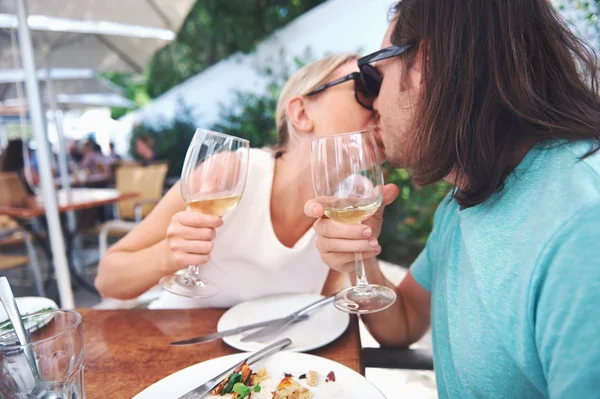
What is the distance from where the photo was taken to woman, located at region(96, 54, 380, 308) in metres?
1.63

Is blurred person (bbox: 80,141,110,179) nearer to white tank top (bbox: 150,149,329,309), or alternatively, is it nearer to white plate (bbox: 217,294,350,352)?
white tank top (bbox: 150,149,329,309)

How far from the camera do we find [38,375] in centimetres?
75

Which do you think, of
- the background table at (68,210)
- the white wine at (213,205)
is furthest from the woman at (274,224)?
the background table at (68,210)

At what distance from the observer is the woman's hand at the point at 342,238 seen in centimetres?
117

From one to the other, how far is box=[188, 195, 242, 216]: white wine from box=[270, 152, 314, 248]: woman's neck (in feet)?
1.43

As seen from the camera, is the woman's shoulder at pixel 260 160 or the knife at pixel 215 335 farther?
the woman's shoulder at pixel 260 160

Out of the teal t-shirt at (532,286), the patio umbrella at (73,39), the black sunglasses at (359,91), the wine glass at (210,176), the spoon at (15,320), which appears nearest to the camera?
the teal t-shirt at (532,286)

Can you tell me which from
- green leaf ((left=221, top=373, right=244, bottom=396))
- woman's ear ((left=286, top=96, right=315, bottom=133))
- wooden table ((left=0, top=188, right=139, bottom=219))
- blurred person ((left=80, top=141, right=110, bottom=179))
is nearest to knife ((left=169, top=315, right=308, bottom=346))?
green leaf ((left=221, top=373, right=244, bottom=396))

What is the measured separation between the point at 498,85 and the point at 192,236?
917mm

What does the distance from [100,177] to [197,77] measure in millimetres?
3198

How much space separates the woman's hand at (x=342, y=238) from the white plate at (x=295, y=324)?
173 mm

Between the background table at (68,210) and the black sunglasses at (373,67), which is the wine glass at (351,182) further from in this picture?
the background table at (68,210)

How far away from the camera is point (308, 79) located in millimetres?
1753

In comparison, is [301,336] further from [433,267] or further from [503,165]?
[503,165]
